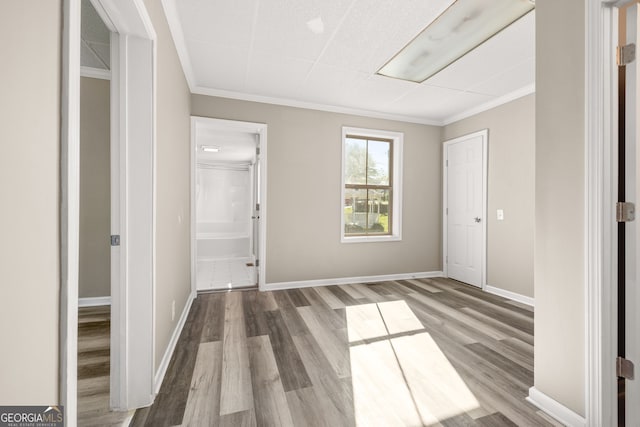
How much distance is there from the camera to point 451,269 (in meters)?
4.35

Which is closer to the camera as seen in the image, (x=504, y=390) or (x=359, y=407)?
(x=359, y=407)

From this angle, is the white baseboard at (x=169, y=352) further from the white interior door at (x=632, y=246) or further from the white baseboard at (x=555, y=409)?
the white interior door at (x=632, y=246)

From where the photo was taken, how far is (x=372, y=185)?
14.2 ft

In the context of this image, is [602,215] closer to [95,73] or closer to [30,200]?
[30,200]

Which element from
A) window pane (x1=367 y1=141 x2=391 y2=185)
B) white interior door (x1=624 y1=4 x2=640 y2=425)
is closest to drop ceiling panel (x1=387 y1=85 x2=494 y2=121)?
window pane (x1=367 y1=141 x2=391 y2=185)

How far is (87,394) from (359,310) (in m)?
2.25

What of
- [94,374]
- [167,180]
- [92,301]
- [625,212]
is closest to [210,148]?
[92,301]

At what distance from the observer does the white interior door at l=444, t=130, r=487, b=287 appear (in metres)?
3.81

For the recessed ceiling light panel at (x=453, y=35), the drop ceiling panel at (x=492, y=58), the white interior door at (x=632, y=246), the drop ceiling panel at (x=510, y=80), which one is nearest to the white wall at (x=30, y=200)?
the white interior door at (x=632, y=246)

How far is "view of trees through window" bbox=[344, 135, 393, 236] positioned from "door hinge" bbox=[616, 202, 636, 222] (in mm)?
3056

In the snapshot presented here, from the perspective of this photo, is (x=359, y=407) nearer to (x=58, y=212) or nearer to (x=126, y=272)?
(x=126, y=272)

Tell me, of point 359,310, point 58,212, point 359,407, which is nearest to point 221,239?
point 359,310

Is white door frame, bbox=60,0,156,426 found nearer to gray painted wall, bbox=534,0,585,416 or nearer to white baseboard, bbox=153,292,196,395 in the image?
white baseboard, bbox=153,292,196,395

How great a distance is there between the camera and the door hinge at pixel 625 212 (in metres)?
1.26
